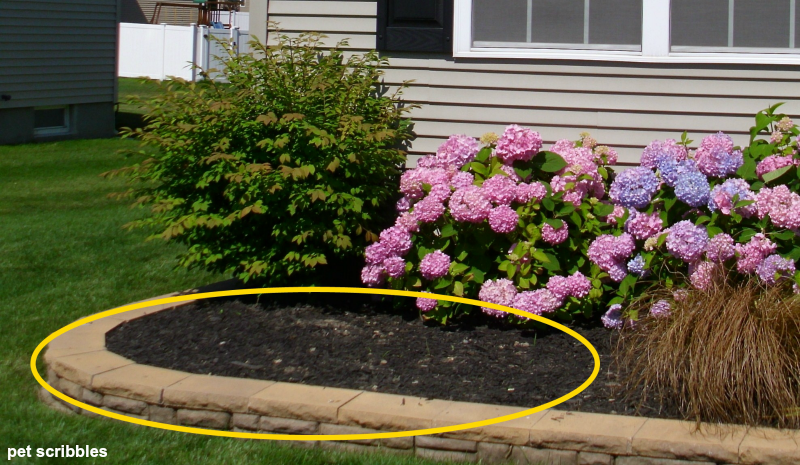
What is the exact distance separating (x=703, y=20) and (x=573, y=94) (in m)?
0.81

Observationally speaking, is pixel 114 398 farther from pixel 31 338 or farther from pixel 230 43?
pixel 230 43

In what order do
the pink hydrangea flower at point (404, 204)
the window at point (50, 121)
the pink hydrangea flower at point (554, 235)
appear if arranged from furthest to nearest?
1. the window at point (50, 121)
2. the pink hydrangea flower at point (404, 204)
3. the pink hydrangea flower at point (554, 235)

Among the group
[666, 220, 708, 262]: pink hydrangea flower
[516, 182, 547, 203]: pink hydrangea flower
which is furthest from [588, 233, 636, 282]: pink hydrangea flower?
[516, 182, 547, 203]: pink hydrangea flower

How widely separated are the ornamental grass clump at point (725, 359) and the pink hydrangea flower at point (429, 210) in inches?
48.3

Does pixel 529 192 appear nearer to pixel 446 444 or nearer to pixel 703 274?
pixel 703 274

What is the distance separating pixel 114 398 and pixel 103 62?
12815 mm

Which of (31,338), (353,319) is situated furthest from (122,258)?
(353,319)

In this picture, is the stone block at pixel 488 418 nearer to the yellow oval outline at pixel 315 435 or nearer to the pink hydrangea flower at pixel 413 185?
the yellow oval outline at pixel 315 435

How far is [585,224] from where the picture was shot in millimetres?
4609

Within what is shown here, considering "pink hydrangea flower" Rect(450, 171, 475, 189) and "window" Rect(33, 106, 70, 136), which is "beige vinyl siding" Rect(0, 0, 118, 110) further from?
"pink hydrangea flower" Rect(450, 171, 475, 189)

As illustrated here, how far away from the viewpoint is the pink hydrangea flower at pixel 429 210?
181 inches

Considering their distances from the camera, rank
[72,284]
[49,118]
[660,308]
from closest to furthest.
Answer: [660,308]
[72,284]
[49,118]

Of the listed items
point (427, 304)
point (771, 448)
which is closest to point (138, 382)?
point (427, 304)

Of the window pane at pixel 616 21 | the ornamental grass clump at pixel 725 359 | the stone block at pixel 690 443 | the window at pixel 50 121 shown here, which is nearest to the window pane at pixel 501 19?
the window pane at pixel 616 21
